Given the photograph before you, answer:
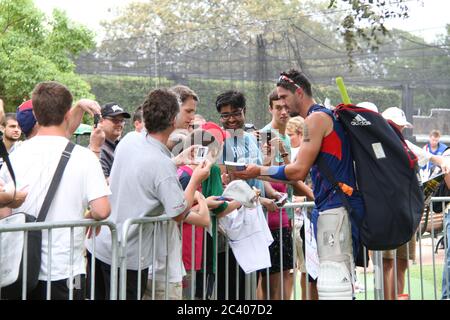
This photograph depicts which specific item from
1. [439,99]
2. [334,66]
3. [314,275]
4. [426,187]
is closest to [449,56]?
[439,99]

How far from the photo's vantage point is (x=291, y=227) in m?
7.18

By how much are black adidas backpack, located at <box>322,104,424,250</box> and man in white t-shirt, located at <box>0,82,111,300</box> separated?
174 centimetres

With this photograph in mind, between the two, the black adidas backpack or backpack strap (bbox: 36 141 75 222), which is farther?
the black adidas backpack

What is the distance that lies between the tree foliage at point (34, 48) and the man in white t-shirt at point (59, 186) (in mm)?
14083

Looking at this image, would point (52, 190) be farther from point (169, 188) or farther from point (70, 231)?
point (169, 188)

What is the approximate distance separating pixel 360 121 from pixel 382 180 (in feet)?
1.39

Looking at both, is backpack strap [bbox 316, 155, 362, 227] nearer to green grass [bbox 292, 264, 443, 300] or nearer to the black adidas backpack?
the black adidas backpack

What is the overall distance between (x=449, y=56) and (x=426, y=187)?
979 cm

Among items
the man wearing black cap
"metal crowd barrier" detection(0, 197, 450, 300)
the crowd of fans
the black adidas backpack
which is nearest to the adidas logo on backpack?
the black adidas backpack

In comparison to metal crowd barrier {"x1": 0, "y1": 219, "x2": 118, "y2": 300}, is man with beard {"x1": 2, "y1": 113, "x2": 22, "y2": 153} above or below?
above

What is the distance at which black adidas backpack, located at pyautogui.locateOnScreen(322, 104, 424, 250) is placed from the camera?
17.6 feet

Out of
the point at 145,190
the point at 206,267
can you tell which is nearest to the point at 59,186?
the point at 145,190

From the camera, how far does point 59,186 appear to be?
4.75 m

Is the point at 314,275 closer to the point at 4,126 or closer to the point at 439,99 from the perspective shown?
the point at 4,126
